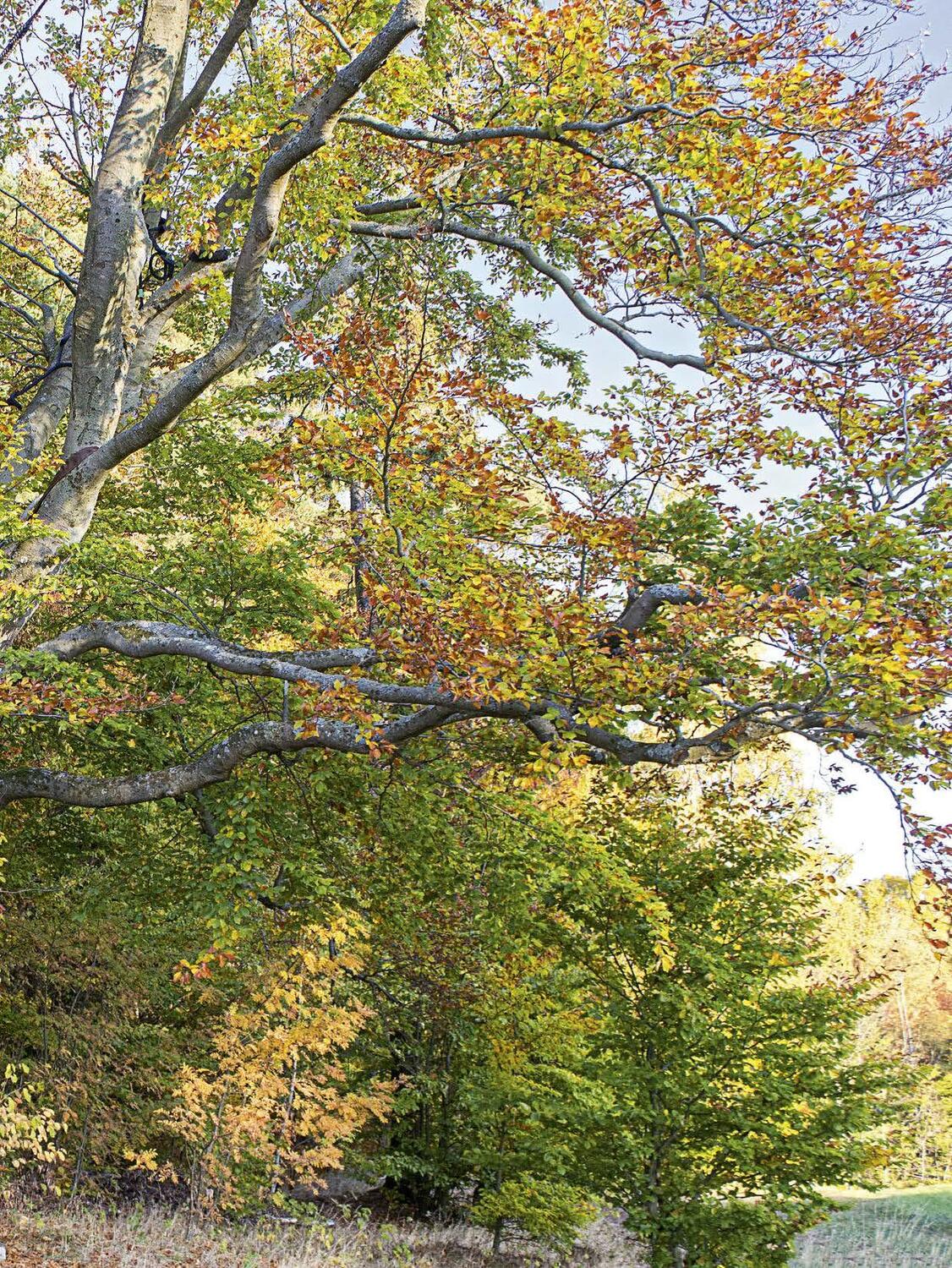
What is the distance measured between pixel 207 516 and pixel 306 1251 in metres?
7.33

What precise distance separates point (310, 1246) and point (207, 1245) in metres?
1.07

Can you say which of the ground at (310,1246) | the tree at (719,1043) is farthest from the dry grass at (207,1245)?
the tree at (719,1043)

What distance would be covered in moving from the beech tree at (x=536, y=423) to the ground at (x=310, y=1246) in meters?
2.96

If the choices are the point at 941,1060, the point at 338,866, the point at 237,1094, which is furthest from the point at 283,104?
the point at 941,1060

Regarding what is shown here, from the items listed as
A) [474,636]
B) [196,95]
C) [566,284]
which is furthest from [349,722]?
[196,95]

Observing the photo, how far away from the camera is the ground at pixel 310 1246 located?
20.6 feet

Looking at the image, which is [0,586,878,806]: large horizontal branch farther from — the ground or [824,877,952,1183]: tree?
[824,877,952,1183]: tree

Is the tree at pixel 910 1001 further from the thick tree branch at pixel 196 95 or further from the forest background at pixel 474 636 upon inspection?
the thick tree branch at pixel 196 95

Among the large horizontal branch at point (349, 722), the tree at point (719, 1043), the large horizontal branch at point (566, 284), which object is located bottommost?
the tree at point (719, 1043)

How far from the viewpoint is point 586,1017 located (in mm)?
9633

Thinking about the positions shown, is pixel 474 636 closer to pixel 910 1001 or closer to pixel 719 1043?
pixel 719 1043

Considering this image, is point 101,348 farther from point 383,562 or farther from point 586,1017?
point 586,1017

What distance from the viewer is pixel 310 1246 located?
25.1ft

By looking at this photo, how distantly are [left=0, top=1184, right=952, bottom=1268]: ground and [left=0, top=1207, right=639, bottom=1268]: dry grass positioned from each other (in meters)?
0.01
